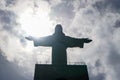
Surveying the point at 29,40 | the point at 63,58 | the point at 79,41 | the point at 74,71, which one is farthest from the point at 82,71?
the point at 29,40

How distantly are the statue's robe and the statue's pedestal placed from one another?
906mm

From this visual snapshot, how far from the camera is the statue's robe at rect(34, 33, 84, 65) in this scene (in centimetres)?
2233

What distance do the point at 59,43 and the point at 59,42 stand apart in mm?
99

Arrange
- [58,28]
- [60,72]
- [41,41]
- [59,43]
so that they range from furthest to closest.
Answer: [58,28] → [41,41] → [59,43] → [60,72]

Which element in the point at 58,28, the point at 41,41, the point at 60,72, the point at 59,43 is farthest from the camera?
the point at 58,28

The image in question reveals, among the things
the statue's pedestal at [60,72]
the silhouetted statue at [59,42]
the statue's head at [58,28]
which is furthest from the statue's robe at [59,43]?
the statue's pedestal at [60,72]

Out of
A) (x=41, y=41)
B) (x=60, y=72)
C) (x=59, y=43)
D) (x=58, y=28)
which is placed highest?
(x=58, y=28)

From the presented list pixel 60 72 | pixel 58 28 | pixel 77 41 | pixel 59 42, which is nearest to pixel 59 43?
pixel 59 42

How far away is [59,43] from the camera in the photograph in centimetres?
2325

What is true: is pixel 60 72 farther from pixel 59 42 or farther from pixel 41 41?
pixel 41 41

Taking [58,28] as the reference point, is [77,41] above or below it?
below

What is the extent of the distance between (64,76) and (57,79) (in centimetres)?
72

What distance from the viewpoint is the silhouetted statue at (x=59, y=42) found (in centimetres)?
2244

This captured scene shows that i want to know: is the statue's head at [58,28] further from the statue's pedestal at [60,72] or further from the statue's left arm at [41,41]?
the statue's pedestal at [60,72]
